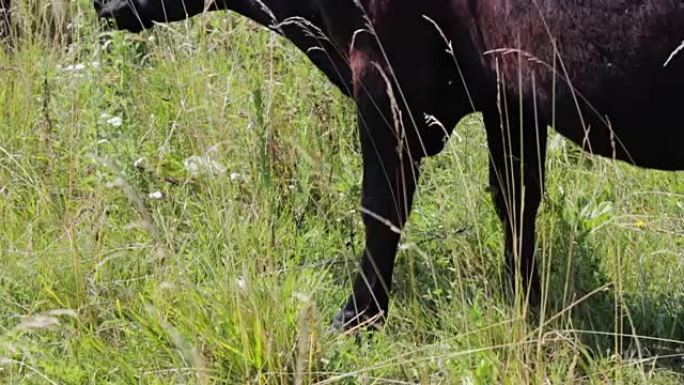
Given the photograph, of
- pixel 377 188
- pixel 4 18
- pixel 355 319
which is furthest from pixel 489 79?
pixel 4 18

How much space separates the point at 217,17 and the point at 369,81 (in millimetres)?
2296

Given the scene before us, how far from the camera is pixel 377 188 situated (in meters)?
3.77

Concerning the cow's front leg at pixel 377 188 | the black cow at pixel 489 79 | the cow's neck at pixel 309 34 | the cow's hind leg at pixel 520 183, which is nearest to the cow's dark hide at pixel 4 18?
the black cow at pixel 489 79

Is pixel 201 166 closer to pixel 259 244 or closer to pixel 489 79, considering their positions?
pixel 259 244

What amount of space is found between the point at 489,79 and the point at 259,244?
0.83 meters

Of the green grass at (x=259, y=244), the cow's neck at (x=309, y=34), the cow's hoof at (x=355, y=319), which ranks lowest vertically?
the cow's hoof at (x=355, y=319)

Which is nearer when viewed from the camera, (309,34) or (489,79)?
(489,79)

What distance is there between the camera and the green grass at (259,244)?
3256 mm

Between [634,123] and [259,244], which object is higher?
[634,123]

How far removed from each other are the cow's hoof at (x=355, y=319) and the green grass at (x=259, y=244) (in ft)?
0.13

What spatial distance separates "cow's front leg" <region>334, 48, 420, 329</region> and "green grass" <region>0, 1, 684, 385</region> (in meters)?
0.09

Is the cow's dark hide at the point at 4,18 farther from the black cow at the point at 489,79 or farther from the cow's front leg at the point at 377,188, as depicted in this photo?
the cow's front leg at the point at 377,188

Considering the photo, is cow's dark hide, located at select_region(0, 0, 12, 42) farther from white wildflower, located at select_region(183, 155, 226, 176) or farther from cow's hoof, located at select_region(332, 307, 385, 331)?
cow's hoof, located at select_region(332, 307, 385, 331)

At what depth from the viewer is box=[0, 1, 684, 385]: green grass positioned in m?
3.26
